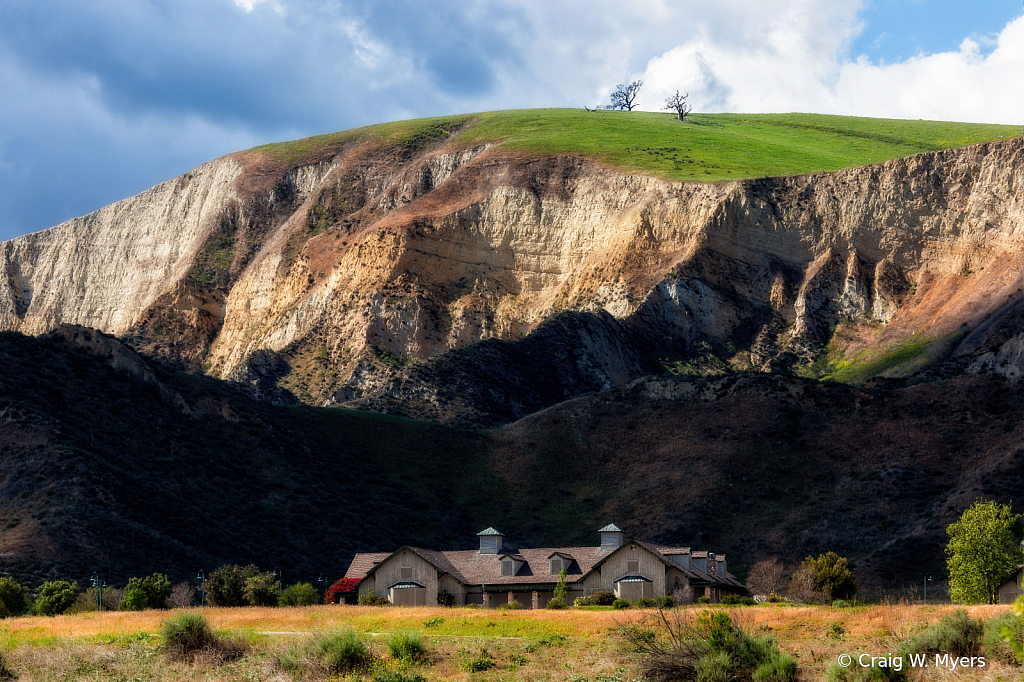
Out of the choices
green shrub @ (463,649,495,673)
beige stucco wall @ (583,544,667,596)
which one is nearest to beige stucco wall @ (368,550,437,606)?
beige stucco wall @ (583,544,667,596)

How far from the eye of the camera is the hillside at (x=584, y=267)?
107812 mm

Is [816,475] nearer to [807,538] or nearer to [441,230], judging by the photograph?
[807,538]

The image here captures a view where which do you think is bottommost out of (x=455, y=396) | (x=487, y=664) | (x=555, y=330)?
(x=487, y=664)

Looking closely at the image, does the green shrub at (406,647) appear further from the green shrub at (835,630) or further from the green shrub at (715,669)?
the green shrub at (835,630)

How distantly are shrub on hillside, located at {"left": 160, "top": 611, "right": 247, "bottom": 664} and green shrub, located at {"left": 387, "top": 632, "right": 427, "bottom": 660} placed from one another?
4323 millimetres

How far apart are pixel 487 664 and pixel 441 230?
96863 millimetres

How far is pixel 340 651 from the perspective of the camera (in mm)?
29578

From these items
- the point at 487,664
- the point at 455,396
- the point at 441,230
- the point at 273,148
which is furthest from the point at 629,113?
the point at 487,664

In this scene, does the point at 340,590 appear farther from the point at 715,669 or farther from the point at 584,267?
the point at 584,267

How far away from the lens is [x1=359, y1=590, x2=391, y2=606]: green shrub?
4970 centimetres

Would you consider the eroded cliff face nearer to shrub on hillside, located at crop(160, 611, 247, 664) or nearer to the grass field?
the grass field

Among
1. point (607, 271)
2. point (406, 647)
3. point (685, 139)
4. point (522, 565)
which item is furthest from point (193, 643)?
point (685, 139)

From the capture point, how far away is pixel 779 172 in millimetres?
127625

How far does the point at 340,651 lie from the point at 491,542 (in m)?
27.9
